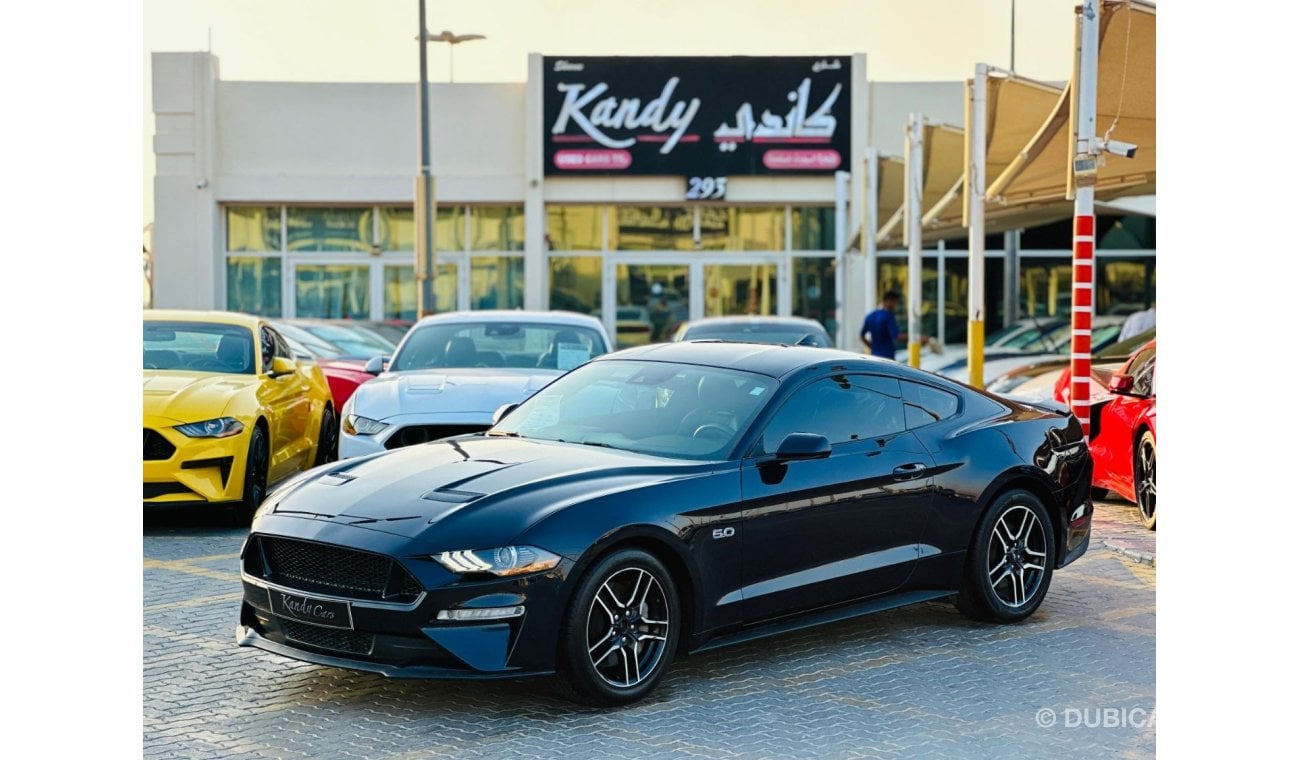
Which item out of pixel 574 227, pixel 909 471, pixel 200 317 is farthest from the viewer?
pixel 574 227

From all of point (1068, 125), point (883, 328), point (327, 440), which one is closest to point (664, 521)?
point (327, 440)

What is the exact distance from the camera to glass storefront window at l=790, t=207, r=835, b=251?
34688 millimetres

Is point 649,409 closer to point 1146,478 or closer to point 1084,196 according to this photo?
point 1146,478

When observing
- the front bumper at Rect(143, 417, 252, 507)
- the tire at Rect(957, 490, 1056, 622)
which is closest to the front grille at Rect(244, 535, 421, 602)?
the tire at Rect(957, 490, 1056, 622)

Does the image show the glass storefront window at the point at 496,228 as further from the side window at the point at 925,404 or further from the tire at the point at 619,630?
the tire at the point at 619,630

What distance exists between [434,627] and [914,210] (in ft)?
54.1

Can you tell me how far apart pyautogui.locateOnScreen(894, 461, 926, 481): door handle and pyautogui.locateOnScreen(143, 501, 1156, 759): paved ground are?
797 mm

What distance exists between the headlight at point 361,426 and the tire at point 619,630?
477cm

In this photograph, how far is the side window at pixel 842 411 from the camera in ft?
23.3

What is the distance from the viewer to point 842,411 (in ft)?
24.2

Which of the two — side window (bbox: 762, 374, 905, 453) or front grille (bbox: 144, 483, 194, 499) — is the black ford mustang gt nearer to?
side window (bbox: 762, 374, 905, 453)

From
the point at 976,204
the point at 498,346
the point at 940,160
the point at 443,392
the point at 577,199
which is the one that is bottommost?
the point at 443,392
